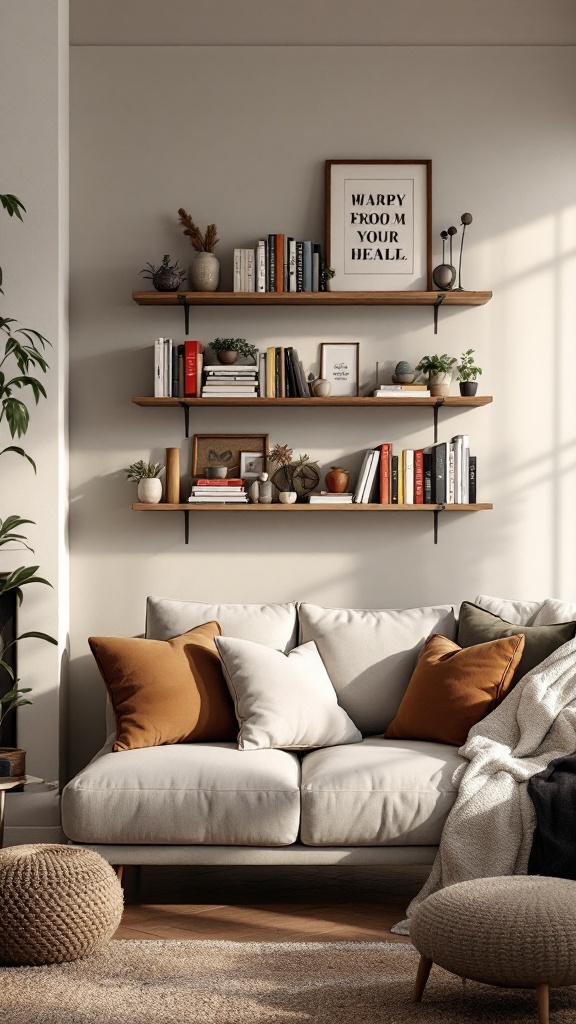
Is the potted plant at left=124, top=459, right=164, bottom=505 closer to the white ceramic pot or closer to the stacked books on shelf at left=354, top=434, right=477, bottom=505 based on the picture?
the white ceramic pot

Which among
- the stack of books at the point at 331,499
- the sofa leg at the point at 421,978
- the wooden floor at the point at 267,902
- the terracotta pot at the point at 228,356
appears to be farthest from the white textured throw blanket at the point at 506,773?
the terracotta pot at the point at 228,356

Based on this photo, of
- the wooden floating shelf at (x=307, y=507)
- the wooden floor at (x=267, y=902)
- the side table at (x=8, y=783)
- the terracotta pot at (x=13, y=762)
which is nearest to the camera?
the wooden floor at (x=267, y=902)

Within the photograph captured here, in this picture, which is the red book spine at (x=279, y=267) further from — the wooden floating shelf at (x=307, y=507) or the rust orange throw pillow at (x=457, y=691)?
the rust orange throw pillow at (x=457, y=691)

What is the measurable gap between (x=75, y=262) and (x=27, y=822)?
229cm

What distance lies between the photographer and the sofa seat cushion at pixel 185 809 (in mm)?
3256

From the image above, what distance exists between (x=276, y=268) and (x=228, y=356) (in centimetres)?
42

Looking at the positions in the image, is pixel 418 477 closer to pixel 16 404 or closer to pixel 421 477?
pixel 421 477

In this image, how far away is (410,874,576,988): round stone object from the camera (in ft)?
7.31

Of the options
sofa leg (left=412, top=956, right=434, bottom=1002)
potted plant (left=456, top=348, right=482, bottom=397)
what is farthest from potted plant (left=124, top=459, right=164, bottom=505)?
sofa leg (left=412, top=956, right=434, bottom=1002)

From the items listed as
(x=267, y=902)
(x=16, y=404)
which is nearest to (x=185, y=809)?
(x=267, y=902)

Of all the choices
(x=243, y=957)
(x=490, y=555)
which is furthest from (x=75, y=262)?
(x=243, y=957)

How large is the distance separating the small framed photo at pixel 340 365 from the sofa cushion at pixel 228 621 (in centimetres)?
101

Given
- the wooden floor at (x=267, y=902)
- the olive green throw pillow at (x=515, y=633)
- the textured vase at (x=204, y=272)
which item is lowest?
the wooden floor at (x=267, y=902)

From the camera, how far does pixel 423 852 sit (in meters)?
3.28
